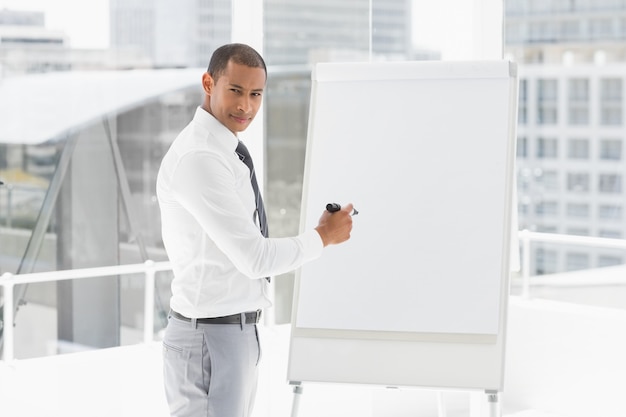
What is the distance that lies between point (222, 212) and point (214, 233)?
0.05 m

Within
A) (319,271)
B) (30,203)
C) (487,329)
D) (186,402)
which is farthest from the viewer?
(30,203)

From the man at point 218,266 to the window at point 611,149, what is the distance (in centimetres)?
656

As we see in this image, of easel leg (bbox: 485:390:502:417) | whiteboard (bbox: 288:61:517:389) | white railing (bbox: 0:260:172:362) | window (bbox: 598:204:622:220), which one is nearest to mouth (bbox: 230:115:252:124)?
whiteboard (bbox: 288:61:517:389)

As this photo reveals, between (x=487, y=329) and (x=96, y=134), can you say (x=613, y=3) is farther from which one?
(x=487, y=329)

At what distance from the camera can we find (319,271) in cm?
255

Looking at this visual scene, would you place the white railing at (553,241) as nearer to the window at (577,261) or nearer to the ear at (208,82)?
the ear at (208,82)

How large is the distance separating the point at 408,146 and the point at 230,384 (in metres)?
0.95

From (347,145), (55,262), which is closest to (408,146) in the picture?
(347,145)

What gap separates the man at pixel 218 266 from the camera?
1956 millimetres

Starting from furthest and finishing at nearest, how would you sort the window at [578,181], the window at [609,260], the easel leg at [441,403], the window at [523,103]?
the window at [578,181] < the window at [523,103] < the window at [609,260] < the easel leg at [441,403]

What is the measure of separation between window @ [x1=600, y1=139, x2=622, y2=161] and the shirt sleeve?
671cm

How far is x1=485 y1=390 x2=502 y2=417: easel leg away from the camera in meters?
2.32

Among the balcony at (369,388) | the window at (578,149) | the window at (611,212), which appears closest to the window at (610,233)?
the window at (611,212)

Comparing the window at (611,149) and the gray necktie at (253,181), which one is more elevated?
the window at (611,149)
